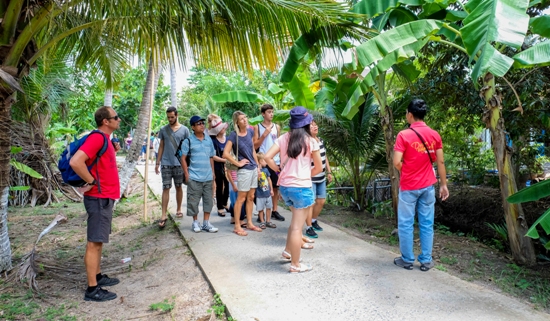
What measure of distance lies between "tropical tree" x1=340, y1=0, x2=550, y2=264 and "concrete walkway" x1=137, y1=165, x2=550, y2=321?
5.28 feet

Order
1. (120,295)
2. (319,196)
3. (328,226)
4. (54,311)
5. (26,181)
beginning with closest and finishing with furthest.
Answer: (54,311) → (120,295) → (319,196) → (328,226) → (26,181)

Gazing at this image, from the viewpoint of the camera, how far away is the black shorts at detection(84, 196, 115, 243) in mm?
3588

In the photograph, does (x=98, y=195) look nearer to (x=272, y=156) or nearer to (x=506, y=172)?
(x=272, y=156)

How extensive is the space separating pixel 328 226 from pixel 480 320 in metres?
3.32

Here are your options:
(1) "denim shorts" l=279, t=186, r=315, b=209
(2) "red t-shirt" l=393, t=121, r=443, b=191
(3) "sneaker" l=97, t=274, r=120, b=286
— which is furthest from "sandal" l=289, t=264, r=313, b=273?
(3) "sneaker" l=97, t=274, r=120, b=286

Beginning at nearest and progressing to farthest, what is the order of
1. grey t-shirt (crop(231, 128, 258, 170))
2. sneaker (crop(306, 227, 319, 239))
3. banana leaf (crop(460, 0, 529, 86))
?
1. banana leaf (crop(460, 0, 529, 86))
2. sneaker (crop(306, 227, 319, 239))
3. grey t-shirt (crop(231, 128, 258, 170))

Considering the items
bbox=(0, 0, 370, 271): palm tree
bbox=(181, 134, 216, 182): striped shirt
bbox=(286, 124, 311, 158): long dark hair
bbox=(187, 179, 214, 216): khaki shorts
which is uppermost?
bbox=(0, 0, 370, 271): palm tree

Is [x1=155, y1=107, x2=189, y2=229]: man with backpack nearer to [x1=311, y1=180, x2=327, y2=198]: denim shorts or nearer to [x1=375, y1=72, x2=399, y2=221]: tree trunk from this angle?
[x1=311, y1=180, x2=327, y2=198]: denim shorts

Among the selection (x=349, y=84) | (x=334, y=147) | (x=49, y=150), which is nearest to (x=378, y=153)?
(x=334, y=147)

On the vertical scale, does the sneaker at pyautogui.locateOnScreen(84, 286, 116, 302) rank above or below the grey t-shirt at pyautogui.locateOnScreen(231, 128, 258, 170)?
below

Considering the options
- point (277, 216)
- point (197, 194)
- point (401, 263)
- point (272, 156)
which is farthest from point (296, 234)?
point (277, 216)

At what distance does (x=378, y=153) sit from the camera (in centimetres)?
828

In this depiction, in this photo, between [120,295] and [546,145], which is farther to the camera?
[546,145]

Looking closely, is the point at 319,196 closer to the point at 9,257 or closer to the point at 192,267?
the point at 192,267
